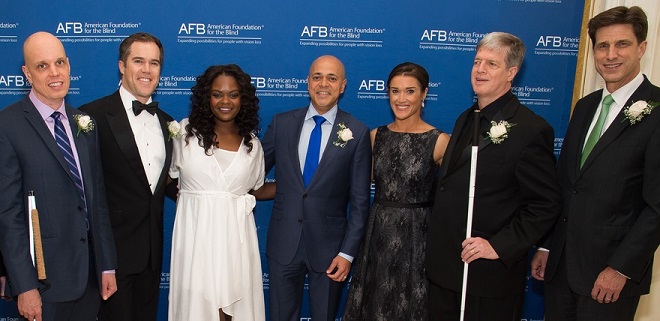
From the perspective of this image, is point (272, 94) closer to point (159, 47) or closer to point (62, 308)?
point (159, 47)

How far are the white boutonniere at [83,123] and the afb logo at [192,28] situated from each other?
1.64 meters

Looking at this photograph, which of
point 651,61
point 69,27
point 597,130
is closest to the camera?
point 597,130

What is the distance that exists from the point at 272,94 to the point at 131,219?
66.1 inches

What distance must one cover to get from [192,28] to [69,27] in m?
0.96

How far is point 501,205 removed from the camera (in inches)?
101

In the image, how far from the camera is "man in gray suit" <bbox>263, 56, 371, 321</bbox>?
3.03 metres

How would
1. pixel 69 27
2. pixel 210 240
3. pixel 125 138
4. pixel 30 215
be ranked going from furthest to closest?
pixel 69 27
pixel 210 240
pixel 125 138
pixel 30 215

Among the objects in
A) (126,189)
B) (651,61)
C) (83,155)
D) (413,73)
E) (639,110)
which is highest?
(651,61)

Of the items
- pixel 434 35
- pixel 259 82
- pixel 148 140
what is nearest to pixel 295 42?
pixel 259 82

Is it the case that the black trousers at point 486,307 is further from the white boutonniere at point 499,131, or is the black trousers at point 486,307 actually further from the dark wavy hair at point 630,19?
the dark wavy hair at point 630,19

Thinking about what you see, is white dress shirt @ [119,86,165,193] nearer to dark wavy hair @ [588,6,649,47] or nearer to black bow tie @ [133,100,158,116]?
black bow tie @ [133,100,158,116]

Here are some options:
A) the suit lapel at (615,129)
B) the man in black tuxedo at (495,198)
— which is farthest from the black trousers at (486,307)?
the suit lapel at (615,129)

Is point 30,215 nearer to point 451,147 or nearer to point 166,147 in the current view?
point 166,147

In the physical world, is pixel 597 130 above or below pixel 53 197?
above
